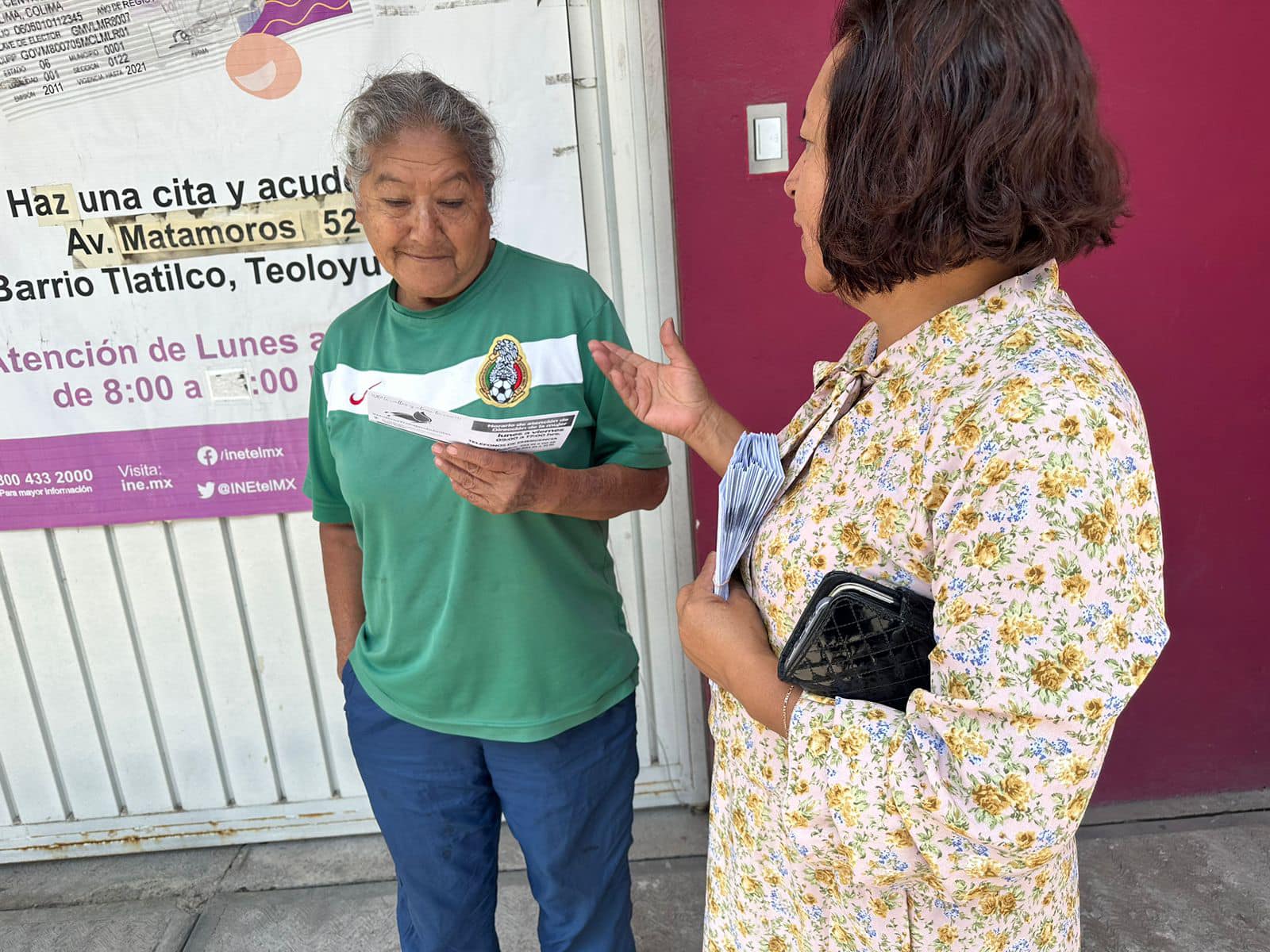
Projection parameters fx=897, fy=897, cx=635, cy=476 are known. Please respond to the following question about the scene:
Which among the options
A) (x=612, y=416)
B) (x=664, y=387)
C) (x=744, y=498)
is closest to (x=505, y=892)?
(x=612, y=416)

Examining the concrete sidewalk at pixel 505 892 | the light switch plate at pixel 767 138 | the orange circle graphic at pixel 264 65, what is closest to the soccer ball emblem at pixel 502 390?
the light switch plate at pixel 767 138

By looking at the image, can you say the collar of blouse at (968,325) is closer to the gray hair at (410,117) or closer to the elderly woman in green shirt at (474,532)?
the elderly woman in green shirt at (474,532)

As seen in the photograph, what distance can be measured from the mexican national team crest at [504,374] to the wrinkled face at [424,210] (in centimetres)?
15

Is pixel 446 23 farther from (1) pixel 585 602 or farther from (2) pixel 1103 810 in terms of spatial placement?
(2) pixel 1103 810

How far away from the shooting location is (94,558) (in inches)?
106

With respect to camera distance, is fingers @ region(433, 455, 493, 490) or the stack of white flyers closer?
the stack of white flyers

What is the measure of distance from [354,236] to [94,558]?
1280 mm

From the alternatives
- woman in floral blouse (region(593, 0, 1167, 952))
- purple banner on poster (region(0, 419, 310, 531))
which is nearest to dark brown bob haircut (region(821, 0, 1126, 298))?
woman in floral blouse (region(593, 0, 1167, 952))

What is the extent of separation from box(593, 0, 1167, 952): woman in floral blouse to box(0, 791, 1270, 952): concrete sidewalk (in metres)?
1.58

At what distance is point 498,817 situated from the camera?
6.00 ft

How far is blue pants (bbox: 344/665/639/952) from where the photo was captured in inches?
65.7

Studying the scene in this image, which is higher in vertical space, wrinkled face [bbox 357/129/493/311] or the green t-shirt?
wrinkled face [bbox 357/129/493/311]

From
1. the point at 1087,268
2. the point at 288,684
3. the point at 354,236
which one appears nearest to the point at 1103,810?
the point at 1087,268

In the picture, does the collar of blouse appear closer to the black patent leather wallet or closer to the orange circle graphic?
the black patent leather wallet
